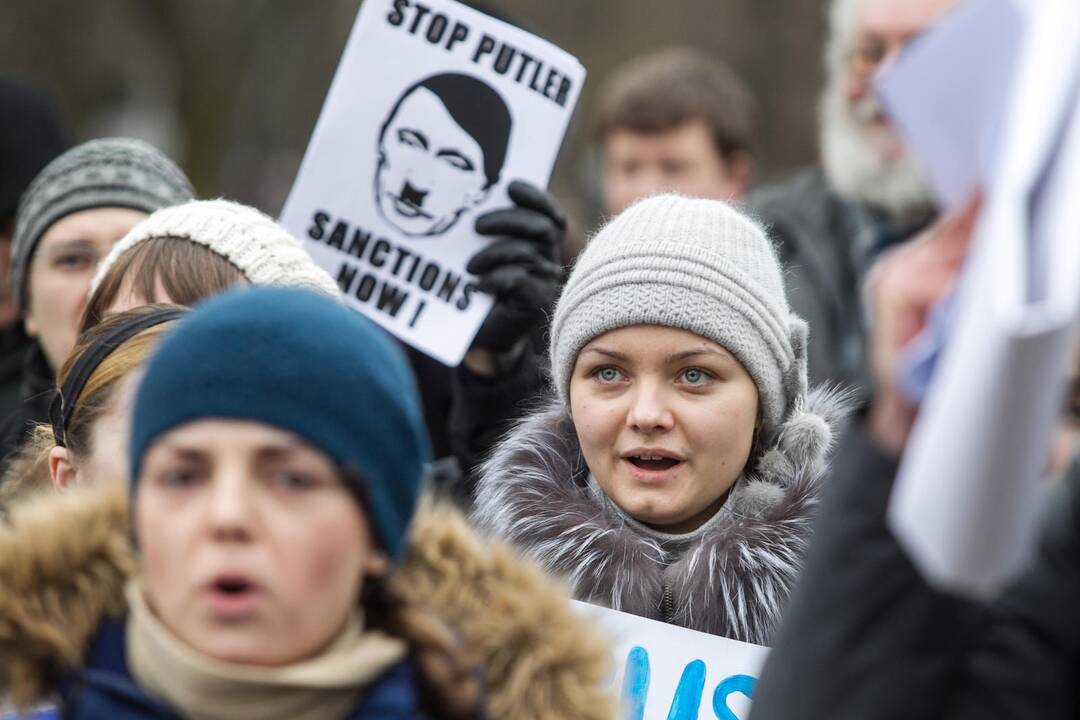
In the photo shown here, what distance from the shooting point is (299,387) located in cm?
208

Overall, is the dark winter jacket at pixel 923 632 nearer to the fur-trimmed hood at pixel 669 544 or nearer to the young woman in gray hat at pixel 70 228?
the fur-trimmed hood at pixel 669 544

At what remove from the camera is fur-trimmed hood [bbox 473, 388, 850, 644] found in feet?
10.2

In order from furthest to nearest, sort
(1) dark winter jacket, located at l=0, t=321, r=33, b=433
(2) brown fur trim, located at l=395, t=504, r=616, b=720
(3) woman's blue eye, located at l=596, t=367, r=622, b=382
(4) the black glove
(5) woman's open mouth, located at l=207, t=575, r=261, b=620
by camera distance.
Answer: (1) dark winter jacket, located at l=0, t=321, r=33, b=433 → (4) the black glove → (3) woman's blue eye, located at l=596, t=367, r=622, b=382 → (2) brown fur trim, located at l=395, t=504, r=616, b=720 → (5) woman's open mouth, located at l=207, t=575, r=261, b=620

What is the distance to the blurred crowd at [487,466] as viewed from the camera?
1.76 metres

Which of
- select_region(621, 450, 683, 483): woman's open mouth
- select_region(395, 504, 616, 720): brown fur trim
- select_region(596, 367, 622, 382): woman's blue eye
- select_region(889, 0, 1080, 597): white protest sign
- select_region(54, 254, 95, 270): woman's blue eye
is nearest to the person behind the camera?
select_region(889, 0, 1080, 597): white protest sign

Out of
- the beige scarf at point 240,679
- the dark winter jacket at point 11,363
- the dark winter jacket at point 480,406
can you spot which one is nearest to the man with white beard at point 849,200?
the dark winter jacket at point 480,406

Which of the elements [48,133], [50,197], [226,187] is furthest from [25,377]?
[226,187]

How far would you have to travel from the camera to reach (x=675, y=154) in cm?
613

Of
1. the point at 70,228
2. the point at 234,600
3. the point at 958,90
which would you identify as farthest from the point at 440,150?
the point at 958,90

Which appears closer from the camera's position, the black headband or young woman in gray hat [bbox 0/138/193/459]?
the black headband

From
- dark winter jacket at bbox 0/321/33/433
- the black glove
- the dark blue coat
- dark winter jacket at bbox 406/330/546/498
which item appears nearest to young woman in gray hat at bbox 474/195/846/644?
the black glove

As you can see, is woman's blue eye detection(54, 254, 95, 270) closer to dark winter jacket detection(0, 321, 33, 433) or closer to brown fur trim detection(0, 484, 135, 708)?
dark winter jacket detection(0, 321, 33, 433)

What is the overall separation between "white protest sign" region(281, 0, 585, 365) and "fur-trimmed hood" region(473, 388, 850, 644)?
82 centimetres

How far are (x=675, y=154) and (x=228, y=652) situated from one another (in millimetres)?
4326
